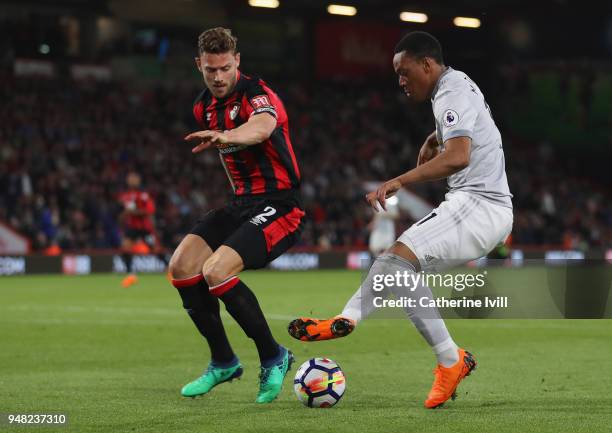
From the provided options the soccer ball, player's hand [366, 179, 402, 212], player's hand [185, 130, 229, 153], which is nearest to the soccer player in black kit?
the soccer ball

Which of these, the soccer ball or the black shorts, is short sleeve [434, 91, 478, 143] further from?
the soccer ball

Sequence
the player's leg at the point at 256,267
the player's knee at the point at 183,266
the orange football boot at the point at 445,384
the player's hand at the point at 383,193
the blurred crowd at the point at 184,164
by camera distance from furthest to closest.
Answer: the blurred crowd at the point at 184,164
the player's knee at the point at 183,266
the player's leg at the point at 256,267
the orange football boot at the point at 445,384
the player's hand at the point at 383,193

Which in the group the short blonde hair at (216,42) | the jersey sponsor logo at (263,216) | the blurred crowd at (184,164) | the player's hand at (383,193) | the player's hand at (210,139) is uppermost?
the short blonde hair at (216,42)

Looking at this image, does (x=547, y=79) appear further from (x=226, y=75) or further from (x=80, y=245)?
(x=226, y=75)

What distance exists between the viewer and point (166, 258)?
80.0 ft

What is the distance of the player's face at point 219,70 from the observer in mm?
6516

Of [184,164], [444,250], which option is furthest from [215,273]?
[184,164]

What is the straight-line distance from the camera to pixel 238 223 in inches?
265

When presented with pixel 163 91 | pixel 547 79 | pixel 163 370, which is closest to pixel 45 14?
pixel 163 91

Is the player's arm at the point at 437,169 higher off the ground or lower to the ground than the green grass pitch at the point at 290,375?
higher

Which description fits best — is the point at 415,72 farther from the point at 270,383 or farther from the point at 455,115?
the point at 270,383

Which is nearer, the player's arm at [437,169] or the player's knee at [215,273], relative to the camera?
the player's arm at [437,169]

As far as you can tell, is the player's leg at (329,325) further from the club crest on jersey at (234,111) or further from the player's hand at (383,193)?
the club crest on jersey at (234,111)

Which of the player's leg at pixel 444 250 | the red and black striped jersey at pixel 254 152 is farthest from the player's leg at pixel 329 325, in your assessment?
the red and black striped jersey at pixel 254 152
